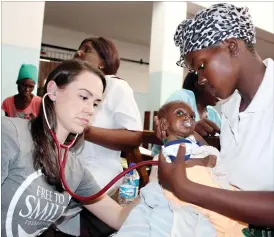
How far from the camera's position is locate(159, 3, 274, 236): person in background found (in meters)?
0.91

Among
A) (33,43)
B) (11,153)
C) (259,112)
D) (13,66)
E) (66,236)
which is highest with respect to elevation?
(33,43)

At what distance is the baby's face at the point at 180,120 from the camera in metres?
1.29

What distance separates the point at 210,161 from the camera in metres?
1.11

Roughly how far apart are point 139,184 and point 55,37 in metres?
5.23

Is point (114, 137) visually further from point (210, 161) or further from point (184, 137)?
point (210, 161)

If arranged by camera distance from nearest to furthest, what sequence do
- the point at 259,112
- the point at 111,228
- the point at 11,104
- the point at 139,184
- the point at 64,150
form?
1. the point at 259,112
2. the point at 64,150
3. the point at 111,228
4. the point at 139,184
5. the point at 11,104

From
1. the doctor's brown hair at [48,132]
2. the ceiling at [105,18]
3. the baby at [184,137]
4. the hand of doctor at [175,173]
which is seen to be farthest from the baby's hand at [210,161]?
the ceiling at [105,18]

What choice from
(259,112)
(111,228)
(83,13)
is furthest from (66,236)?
(83,13)

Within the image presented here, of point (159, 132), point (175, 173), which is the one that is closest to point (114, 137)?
point (159, 132)

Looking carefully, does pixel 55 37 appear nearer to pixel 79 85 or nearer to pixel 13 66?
pixel 13 66

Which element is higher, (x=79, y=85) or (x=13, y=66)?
(x=13, y=66)

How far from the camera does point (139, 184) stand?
1.80 m

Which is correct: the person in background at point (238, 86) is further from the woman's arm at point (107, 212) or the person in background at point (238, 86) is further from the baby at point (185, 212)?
the woman's arm at point (107, 212)

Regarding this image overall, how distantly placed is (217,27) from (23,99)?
92.8 inches
